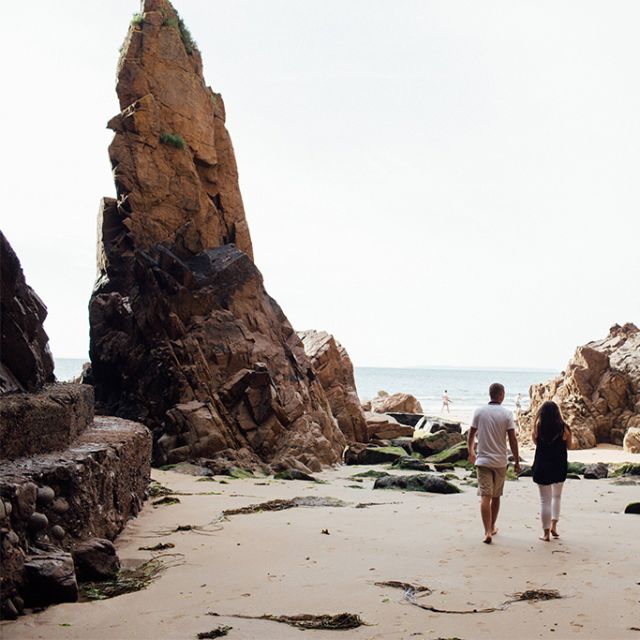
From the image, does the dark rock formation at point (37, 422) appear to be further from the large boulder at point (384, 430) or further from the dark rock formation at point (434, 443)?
the large boulder at point (384, 430)

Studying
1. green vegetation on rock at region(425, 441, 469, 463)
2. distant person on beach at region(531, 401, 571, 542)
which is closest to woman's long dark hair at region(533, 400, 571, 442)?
distant person on beach at region(531, 401, 571, 542)

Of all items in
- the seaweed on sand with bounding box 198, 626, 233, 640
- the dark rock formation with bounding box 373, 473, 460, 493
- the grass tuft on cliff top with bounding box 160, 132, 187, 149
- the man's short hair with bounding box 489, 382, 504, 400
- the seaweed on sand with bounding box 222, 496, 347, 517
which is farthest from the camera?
the grass tuft on cliff top with bounding box 160, 132, 187, 149

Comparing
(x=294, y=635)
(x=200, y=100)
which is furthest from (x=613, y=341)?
(x=294, y=635)

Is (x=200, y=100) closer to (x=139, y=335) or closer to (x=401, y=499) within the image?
(x=139, y=335)

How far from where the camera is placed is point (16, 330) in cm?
889

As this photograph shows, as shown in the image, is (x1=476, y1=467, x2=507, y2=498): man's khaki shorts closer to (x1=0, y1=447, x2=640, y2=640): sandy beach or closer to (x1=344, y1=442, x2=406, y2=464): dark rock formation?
(x1=0, y1=447, x2=640, y2=640): sandy beach

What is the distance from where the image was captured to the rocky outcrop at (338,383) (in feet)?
84.1

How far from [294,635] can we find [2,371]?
16.8 feet

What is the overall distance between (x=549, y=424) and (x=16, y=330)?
21.6 feet

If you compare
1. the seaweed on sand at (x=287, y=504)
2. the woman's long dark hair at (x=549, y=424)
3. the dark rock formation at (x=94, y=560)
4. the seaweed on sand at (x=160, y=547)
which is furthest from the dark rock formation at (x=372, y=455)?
the dark rock formation at (x=94, y=560)

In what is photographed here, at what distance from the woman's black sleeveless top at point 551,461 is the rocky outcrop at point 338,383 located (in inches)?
635

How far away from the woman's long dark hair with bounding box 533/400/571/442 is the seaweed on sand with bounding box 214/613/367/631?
4.62 meters

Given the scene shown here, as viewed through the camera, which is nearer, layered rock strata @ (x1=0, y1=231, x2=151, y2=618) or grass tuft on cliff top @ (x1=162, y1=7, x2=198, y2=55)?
layered rock strata @ (x1=0, y1=231, x2=151, y2=618)

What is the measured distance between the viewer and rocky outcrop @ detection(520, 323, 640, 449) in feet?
87.9
